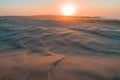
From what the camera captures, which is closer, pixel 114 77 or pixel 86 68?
pixel 114 77

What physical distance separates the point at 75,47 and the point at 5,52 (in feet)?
5.32

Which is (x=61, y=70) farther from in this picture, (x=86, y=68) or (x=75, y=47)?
(x=75, y=47)

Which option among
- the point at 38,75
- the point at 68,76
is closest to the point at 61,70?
the point at 68,76

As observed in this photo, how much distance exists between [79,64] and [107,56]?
2.48 ft

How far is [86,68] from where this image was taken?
276 centimetres

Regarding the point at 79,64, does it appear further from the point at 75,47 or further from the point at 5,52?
the point at 5,52

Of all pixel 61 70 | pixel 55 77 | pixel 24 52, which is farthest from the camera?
pixel 24 52

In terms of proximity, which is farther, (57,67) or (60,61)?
(60,61)

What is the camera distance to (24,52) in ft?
11.8

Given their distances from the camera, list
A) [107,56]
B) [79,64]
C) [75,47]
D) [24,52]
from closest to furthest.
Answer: [79,64]
[107,56]
[24,52]
[75,47]

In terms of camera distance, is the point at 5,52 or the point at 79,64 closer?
the point at 79,64

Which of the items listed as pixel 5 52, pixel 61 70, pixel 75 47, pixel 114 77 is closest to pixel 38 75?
pixel 61 70

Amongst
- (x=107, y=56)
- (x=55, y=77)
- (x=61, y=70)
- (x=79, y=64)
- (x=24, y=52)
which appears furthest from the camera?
(x=24, y=52)

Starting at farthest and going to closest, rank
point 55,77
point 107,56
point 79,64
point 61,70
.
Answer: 1. point 107,56
2. point 79,64
3. point 61,70
4. point 55,77
